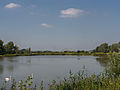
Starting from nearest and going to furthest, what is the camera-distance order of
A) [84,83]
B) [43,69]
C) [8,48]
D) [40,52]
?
[84,83] < [43,69] < [8,48] < [40,52]

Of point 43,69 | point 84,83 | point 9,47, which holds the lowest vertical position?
point 43,69

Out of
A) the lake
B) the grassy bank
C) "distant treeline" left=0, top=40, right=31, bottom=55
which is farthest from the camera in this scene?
Result: "distant treeline" left=0, top=40, right=31, bottom=55

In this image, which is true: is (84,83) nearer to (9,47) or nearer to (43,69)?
(43,69)

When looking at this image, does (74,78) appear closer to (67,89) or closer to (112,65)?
(67,89)

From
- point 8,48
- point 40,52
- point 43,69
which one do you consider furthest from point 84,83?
point 40,52

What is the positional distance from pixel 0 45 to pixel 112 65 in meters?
45.9

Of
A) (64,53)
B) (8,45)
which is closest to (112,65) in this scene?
(8,45)

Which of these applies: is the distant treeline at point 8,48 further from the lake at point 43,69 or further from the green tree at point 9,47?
the lake at point 43,69

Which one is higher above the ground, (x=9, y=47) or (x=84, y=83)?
(x=9, y=47)

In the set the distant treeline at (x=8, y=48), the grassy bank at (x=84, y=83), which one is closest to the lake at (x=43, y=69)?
the grassy bank at (x=84, y=83)

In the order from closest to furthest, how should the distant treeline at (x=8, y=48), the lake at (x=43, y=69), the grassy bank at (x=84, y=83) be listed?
1. the grassy bank at (x=84, y=83)
2. the lake at (x=43, y=69)
3. the distant treeline at (x=8, y=48)

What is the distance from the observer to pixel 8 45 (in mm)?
55469

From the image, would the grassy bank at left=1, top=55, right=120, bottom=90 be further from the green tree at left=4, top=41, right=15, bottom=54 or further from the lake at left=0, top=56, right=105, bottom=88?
the green tree at left=4, top=41, right=15, bottom=54

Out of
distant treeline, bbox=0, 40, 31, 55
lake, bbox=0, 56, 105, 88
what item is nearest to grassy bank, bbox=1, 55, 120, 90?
lake, bbox=0, 56, 105, 88
